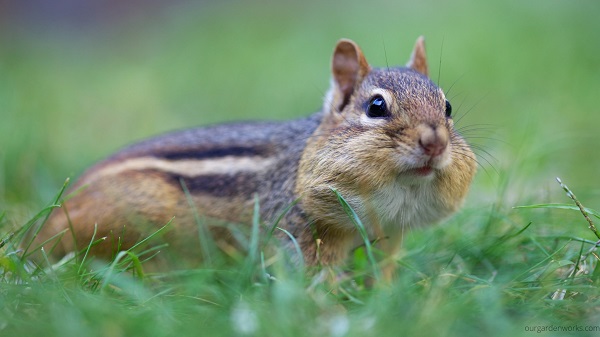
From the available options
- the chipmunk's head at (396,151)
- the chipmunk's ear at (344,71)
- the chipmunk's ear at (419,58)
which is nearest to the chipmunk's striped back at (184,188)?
the chipmunk's ear at (344,71)

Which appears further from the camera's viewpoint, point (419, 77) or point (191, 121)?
point (191, 121)

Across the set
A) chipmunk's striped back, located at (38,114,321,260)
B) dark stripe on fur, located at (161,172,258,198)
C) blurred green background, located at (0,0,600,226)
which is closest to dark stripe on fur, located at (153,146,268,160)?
chipmunk's striped back, located at (38,114,321,260)

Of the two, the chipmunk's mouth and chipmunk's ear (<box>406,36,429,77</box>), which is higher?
chipmunk's ear (<box>406,36,429,77</box>)

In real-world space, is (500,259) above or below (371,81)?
below

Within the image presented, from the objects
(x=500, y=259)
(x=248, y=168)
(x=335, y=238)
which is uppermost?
(x=248, y=168)

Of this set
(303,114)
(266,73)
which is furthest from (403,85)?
(266,73)

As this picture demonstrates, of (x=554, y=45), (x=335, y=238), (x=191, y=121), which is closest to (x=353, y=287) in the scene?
(x=335, y=238)

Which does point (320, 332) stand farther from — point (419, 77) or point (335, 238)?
point (419, 77)

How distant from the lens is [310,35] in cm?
1159

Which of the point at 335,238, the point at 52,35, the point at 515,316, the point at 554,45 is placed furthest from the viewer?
the point at 52,35

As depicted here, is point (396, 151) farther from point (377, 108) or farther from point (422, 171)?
point (377, 108)

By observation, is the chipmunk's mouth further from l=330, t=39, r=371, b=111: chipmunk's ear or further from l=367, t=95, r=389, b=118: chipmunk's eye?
l=330, t=39, r=371, b=111: chipmunk's ear

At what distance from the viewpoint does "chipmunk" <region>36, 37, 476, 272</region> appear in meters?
3.85

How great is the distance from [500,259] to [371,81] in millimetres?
1439
